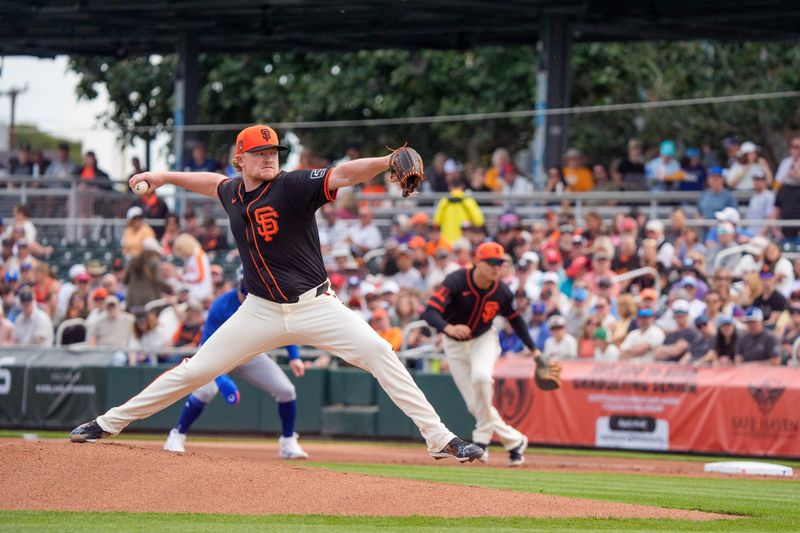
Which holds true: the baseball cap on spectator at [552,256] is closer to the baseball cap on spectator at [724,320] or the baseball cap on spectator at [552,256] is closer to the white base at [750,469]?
the baseball cap on spectator at [724,320]

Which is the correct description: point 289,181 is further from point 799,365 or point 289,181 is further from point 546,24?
point 546,24

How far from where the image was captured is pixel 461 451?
29.3 feet

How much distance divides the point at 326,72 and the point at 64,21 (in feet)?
29.7

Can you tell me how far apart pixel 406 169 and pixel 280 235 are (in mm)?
1295

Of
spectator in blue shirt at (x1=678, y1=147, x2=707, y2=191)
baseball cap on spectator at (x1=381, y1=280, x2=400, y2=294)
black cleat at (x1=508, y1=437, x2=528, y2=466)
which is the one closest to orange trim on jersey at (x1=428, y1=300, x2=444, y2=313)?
black cleat at (x1=508, y1=437, x2=528, y2=466)

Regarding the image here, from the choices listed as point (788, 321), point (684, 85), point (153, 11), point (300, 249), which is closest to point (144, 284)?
point (153, 11)

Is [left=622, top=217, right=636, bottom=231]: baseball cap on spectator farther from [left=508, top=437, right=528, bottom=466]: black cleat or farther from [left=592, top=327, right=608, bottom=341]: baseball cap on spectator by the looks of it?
[left=508, top=437, right=528, bottom=466]: black cleat

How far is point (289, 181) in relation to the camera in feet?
29.5

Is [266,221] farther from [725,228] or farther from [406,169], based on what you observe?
[725,228]

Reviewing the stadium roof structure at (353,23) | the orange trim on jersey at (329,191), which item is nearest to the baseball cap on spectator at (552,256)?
the stadium roof structure at (353,23)

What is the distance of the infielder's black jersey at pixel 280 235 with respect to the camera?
8991mm

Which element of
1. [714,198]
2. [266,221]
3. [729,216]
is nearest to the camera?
[266,221]

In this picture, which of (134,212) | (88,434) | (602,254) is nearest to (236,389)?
(88,434)

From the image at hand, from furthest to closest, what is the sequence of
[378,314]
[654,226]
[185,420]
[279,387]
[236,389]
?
[654,226]
[378,314]
[185,420]
[279,387]
[236,389]
